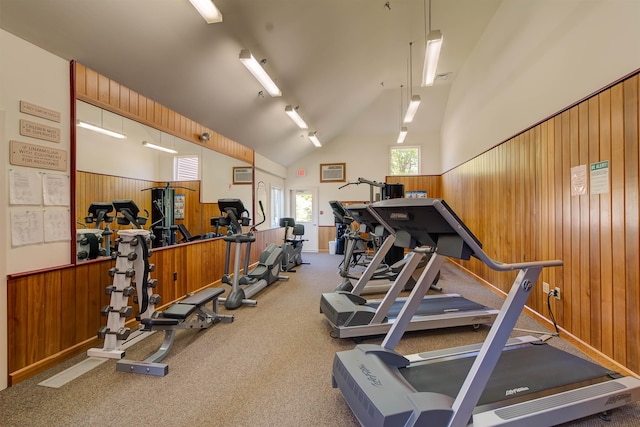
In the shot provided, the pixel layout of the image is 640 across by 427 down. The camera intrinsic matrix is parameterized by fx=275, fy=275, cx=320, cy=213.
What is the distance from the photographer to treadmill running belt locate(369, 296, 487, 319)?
3.08m

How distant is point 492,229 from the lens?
4512 millimetres

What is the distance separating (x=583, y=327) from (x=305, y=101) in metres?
5.13

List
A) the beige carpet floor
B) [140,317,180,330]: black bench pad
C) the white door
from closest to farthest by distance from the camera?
1. the beige carpet floor
2. [140,317,180,330]: black bench pad
3. the white door

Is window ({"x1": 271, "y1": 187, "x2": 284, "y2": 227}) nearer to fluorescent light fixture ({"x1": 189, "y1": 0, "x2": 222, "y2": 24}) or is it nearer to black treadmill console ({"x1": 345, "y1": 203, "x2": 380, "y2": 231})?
black treadmill console ({"x1": 345, "y1": 203, "x2": 380, "y2": 231})

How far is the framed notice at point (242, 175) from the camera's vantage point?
5.72m

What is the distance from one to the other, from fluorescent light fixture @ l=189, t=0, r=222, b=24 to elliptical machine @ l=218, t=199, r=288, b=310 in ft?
6.65

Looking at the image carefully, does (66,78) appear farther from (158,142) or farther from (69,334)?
(69,334)

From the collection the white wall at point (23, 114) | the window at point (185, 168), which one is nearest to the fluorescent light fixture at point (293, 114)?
the window at point (185, 168)

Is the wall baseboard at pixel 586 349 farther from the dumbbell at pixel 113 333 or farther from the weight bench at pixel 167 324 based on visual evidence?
the dumbbell at pixel 113 333

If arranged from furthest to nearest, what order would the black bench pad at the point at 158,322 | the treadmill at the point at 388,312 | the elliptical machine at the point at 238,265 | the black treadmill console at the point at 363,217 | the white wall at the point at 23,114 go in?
the elliptical machine at the point at 238,265, the black treadmill console at the point at 363,217, the treadmill at the point at 388,312, the black bench pad at the point at 158,322, the white wall at the point at 23,114

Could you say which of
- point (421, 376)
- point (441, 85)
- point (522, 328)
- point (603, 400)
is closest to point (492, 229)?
point (522, 328)

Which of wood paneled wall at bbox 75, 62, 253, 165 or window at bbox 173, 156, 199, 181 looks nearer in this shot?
wood paneled wall at bbox 75, 62, 253, 165

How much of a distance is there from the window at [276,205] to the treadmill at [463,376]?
6053mm

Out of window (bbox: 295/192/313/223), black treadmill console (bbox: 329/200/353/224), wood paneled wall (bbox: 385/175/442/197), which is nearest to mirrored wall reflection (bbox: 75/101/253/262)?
black treadmill console (bbox: 329/200/353/224)
